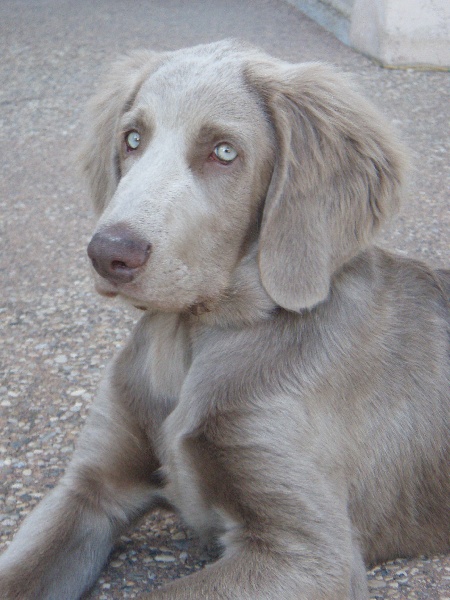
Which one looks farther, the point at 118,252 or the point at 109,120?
the point at 109,120

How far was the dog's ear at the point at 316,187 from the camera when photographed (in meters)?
2.93

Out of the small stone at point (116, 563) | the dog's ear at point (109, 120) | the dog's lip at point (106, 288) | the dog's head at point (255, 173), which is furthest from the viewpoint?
the dog's ear at point (109, 120)

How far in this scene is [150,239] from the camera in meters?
2.66

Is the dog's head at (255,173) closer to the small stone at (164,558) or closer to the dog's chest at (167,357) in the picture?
the dog's chest at (167,357)

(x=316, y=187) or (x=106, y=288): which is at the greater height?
(x=316, y=187)

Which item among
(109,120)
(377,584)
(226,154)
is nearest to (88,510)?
(377,584)

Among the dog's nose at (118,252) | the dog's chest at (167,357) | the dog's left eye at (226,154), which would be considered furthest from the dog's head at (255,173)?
the dog's chest at (167,357)

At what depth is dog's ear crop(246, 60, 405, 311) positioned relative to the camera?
2.93 meters

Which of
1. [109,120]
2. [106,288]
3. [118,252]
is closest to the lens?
[118,252]

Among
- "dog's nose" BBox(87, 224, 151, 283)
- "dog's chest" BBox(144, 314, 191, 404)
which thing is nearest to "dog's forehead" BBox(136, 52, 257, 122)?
"dog's nose" BBox(87, 224, 151, 283)

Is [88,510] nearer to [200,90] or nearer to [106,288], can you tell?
[106,288]

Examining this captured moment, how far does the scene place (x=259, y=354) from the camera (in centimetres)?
293

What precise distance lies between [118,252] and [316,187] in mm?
687

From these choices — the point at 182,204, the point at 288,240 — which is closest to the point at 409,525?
the point at 288,240
